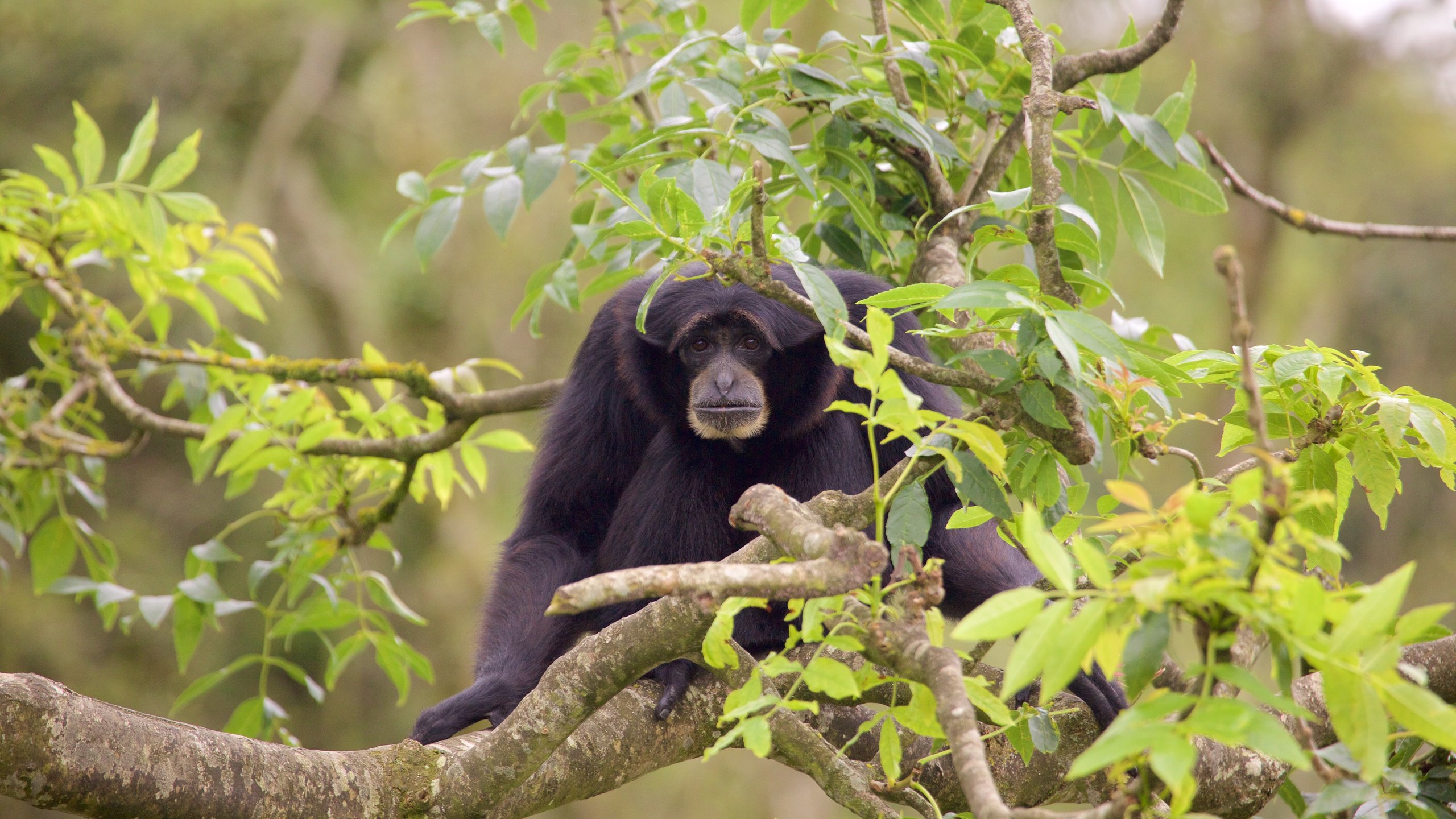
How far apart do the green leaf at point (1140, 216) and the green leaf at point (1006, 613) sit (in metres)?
1.79

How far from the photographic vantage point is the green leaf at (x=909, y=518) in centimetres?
179

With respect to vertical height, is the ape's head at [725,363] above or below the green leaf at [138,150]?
below

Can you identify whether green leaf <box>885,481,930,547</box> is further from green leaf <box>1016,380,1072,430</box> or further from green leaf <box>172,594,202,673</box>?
green leaf <box>172,594,202,673</box>

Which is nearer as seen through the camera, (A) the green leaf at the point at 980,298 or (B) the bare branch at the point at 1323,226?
(A) the green leaf at the point at 980,298

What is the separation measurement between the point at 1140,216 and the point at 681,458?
4.92 feet

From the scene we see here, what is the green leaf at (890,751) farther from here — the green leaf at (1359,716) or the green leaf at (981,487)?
the green leaf at (1359,716)

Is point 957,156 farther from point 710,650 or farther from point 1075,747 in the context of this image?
point 710,650

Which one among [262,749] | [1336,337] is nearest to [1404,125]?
[1336,337]

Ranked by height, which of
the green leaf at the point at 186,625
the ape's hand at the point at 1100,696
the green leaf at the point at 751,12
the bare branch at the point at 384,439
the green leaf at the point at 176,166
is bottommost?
the green leaf at the point at 186,625

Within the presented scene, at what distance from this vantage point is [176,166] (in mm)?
3234

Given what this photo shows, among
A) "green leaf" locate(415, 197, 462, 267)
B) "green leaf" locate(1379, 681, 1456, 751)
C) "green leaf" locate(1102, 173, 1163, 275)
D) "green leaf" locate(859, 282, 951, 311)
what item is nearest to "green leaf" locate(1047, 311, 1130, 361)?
"green leaf" locate(859, 282, 951, 311)

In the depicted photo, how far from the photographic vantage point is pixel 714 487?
3.30m

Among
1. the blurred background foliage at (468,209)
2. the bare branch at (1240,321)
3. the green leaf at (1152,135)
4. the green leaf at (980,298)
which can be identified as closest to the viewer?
the bare branch at (1240,321)

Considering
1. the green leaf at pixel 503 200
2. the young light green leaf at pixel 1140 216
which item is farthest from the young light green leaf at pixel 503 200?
the young light green leaf at pixel 1140 216
